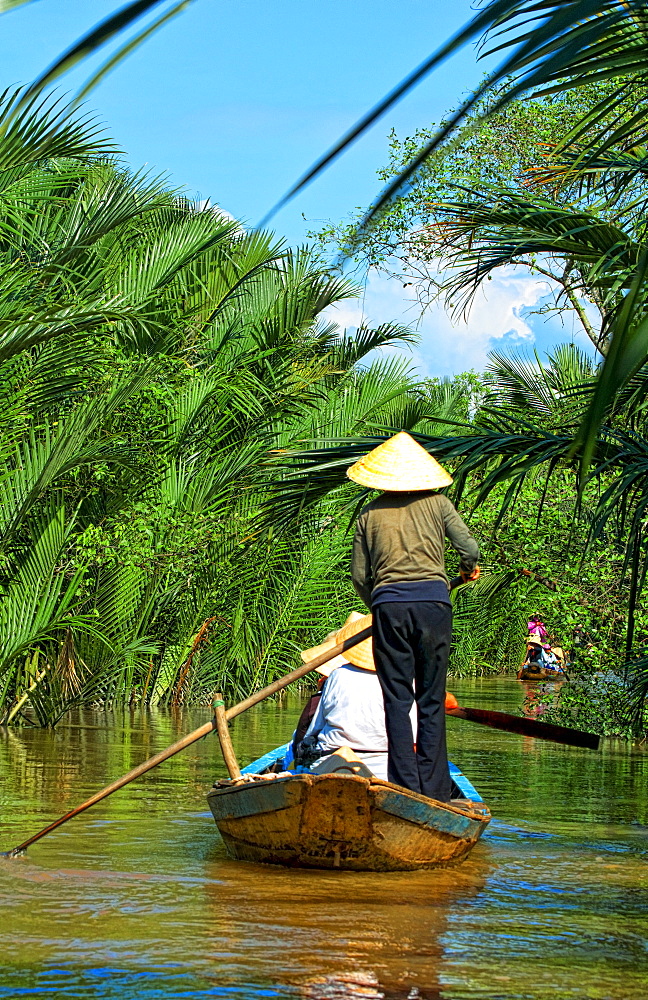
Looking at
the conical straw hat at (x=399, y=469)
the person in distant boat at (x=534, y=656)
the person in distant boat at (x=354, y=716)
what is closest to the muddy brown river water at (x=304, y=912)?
the person in distant boat at (x=354, y=716)

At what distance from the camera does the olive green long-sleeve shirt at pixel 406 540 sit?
21.1 ft

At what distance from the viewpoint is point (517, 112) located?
16328 millimetres

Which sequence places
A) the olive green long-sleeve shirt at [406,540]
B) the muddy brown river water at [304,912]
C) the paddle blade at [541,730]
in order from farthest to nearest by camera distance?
the paddle blade at [541,730]
the olive green long-sleeve shirt at [406,540]
the muddy brown river water at [304,912]

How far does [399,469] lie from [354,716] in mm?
1331

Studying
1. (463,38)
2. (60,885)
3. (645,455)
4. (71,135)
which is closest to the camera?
(463,38)

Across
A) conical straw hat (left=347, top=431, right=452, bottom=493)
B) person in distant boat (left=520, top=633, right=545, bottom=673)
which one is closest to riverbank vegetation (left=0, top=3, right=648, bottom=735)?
conical straw hat (left=347, top=431, right=452, bottom=493)

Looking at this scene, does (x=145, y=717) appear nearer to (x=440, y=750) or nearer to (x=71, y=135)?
(x=71, y=135)

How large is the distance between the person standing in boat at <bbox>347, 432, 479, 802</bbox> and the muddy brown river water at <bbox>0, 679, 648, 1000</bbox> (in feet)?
1.90

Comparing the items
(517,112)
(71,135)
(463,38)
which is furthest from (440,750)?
(517,112)

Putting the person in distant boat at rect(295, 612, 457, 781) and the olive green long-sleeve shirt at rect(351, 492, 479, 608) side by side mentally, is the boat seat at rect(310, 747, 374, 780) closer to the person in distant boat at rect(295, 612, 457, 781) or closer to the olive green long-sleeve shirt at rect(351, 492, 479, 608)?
the person in distant boat at rect(295, 612, 457, 781)

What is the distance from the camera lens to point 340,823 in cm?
586

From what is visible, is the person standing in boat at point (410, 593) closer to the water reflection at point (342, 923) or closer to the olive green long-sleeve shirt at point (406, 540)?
the olive green long-sleeve shirt at point (406, 540)

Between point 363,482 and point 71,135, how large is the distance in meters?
5.31

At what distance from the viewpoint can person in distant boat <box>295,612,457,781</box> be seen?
6.68 meters
